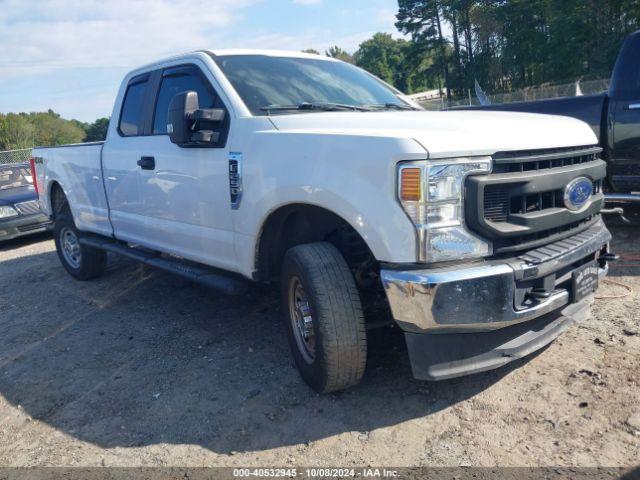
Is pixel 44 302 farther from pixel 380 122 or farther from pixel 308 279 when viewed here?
pixel 380 122

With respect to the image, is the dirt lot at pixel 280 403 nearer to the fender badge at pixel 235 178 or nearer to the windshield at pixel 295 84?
the fender badge at pixel 235 178

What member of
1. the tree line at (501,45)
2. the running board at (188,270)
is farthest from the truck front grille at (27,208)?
the tree line at (501,45)

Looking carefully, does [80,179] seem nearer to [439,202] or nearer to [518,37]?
[439,202]

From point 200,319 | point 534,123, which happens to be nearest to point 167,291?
point 200,319

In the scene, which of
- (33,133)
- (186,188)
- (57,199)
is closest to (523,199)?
(186,188)

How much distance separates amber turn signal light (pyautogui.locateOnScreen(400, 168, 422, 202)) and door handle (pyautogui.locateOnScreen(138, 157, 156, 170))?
259 cm

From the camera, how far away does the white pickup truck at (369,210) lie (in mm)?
2633

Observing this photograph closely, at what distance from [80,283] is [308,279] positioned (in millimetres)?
4469

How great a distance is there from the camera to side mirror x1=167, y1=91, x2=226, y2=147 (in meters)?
3.64

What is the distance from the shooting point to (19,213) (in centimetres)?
959

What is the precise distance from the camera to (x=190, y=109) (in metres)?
3.66

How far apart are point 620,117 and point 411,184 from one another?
3968 millimetres

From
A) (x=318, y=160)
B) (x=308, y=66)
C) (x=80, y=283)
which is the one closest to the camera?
(x=318, y=160)

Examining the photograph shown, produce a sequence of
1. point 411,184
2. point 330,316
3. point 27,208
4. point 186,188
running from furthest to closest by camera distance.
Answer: point 27,208, point 186,188, point 330,316, point 411,184
